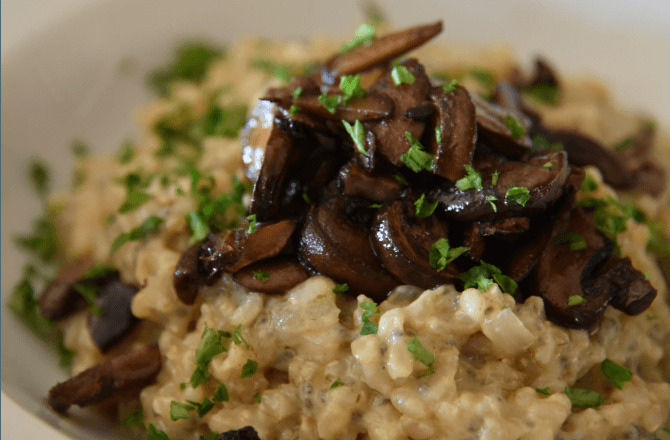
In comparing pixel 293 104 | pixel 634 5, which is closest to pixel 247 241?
pixel 293 104

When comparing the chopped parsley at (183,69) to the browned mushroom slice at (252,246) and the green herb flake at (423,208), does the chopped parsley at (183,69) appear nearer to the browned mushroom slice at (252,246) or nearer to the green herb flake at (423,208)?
the browned mushroom slice at (252,246)

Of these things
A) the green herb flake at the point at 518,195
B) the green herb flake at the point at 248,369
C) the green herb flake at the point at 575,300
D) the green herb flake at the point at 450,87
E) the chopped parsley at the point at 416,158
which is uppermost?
the green herb flake at the point at 450,87

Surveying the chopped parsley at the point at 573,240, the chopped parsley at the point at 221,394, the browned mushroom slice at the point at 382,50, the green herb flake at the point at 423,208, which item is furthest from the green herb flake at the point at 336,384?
the browned mushroom slice at the point at 382,50

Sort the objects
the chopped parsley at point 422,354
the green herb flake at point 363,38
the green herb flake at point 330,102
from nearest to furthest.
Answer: the chopped parsley at point 422,354 → the green herb flake at point 330,102 → the green herb flake at point 363,38

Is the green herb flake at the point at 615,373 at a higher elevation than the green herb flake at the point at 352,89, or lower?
lower

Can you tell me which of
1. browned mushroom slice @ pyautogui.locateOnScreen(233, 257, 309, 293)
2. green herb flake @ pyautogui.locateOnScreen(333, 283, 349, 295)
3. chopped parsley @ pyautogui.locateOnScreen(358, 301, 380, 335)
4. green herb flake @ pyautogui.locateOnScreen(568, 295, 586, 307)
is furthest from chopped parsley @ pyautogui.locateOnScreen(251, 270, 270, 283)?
green herb flake @ pyautogui.locateOnScreen(568, 295, 586, 307)
